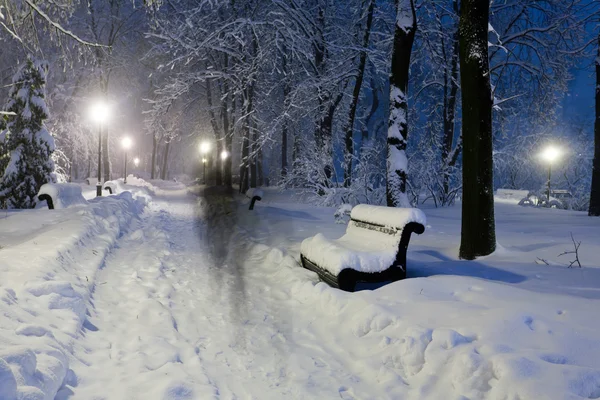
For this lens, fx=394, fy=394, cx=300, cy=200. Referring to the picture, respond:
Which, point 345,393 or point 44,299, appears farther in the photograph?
point 44,299

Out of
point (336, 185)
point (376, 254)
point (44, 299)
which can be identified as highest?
point (336, 185)

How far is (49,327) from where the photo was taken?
136 inches

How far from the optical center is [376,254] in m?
5.15

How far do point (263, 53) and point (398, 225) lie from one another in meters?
9.27

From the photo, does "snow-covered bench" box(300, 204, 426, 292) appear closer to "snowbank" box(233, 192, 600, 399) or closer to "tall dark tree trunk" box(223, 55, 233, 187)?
"snowbank" box(233, 192, 600, 399)

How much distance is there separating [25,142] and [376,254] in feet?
47.7

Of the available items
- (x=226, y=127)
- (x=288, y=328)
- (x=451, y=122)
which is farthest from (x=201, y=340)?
(x=226, y=127)

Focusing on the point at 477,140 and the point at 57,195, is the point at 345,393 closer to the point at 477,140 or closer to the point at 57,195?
the point at 477,140

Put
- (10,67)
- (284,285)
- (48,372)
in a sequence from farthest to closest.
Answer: (10,67) → (284,285) → (48,372)

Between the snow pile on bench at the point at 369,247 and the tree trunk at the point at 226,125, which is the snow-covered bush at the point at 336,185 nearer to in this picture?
the snow pile on bench at the point at 369,247

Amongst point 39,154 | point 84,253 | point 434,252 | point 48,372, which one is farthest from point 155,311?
point 39,154

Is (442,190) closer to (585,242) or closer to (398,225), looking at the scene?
(585,242)

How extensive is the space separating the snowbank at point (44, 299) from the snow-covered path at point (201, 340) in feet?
0.66

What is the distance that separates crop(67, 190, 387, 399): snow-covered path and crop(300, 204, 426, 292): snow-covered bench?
0.63 metres
